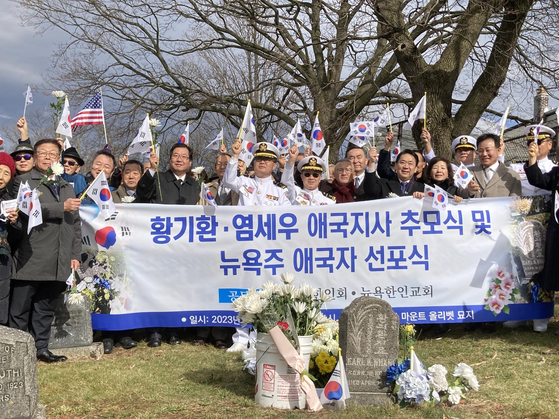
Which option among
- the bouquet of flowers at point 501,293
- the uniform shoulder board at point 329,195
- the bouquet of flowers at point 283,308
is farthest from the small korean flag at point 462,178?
the bouquet of flowers at point 283,308

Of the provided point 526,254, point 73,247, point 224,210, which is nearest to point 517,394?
point 526,254

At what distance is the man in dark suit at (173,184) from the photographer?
652 cm

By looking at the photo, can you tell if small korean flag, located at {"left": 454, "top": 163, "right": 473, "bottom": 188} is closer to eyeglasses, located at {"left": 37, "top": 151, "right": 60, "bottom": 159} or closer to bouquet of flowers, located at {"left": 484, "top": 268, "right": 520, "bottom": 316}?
bouquet of flowers, located at {"left": 484, "top": 268, "right": 520, "bottom": 316}

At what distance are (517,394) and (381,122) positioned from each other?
4647 mm

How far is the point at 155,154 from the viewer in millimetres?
6445

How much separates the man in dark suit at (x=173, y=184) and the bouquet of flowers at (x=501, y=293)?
3438 millimetres

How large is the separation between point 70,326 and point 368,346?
328 centimetres

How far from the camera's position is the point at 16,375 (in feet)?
11.5

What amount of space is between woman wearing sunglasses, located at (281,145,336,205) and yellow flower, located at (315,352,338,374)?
256cm

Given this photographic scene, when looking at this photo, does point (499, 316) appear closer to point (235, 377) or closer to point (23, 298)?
point (235, 377)

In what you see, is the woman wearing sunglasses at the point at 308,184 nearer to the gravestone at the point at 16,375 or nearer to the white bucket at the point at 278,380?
the white bucket at the point at 278,380

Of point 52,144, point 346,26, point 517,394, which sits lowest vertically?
point 517,394

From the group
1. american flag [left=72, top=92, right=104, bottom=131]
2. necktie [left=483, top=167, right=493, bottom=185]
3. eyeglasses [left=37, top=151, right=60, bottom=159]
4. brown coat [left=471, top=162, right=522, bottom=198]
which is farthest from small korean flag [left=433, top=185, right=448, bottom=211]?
american flag [left=72, top=92, right=104, bottom=131]

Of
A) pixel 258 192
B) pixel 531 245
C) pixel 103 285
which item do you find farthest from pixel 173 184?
pixel 531 245
